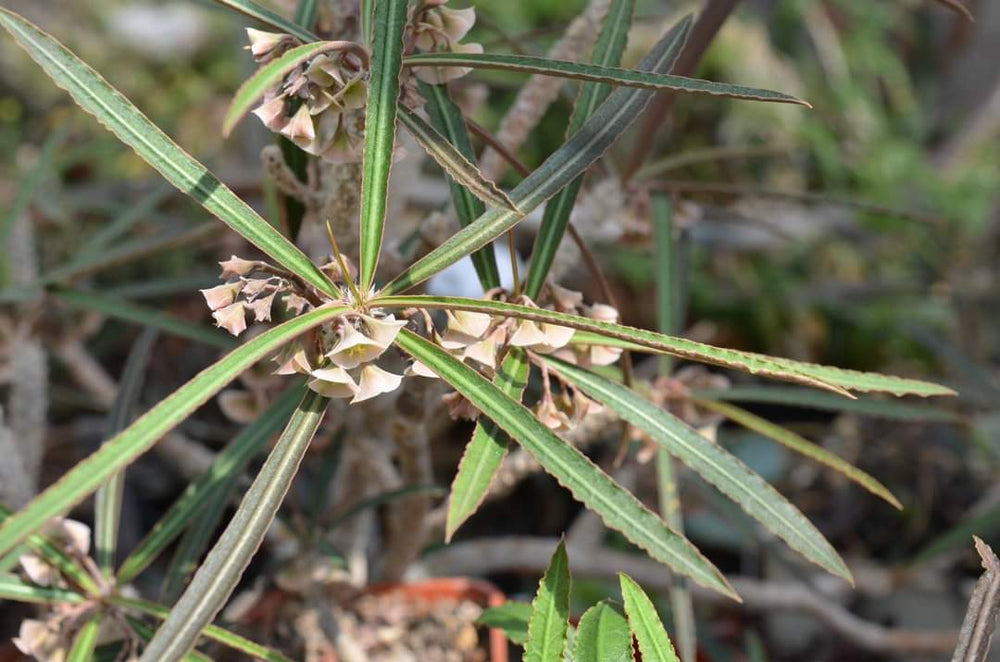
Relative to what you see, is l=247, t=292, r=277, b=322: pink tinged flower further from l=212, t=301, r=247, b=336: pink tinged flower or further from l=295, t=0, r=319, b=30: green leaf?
l=295, t=0, r=319, b=30: green leaf

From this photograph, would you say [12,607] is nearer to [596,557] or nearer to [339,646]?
[339,646]

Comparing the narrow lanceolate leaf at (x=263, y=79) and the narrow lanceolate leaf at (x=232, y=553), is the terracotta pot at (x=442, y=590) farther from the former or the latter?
the narrow lanceolate leaf at (x=263, y=79)

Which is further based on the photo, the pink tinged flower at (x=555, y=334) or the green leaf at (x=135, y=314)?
the green leaf at (x=135, y=314)

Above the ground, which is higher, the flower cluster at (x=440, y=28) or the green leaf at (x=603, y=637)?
the flower cluster at (x=440, y=28)

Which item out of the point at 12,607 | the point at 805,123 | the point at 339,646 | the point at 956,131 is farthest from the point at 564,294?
the point at 956,131

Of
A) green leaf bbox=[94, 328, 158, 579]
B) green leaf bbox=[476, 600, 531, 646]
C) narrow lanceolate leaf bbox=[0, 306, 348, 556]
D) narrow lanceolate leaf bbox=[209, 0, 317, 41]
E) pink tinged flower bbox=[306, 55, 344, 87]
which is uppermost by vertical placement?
narrow lanceolate leaf bbox=[209, 0, 317, 41]

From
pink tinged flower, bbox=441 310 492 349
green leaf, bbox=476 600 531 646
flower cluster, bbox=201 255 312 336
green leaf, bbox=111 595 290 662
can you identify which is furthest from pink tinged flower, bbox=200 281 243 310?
green leaf, bbox=476 600 531 646

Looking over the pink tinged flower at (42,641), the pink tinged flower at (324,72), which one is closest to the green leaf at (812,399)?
the pink tinged flower at (324,72)
